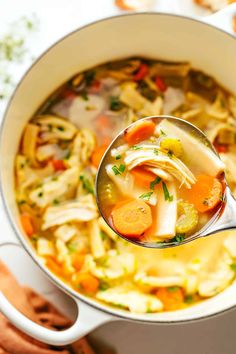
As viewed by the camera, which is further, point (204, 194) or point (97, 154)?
point (97, 154)

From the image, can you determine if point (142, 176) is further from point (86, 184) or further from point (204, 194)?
point (86, 184)

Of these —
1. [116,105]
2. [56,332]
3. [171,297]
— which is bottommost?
[56,332]

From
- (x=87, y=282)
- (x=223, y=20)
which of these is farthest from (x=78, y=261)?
(x=223, y=20)

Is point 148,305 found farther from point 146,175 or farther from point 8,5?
point 8,5

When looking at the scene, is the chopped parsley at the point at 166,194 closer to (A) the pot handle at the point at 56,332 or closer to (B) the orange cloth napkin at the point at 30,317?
(A) the pot handle at the point at 56,332

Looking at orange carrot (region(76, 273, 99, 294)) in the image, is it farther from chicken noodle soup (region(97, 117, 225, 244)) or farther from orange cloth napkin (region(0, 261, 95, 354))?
chicken noodle soup (region(97, 117, 225, 244))

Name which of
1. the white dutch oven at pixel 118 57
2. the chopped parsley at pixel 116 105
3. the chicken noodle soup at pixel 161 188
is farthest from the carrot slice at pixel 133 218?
the chopped parsley at pixel 116 105
